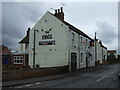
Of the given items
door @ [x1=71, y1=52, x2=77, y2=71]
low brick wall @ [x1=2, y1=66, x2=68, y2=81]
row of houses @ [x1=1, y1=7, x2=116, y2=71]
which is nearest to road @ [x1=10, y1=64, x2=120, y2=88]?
low brick wall @ [x1=2, y1=66, x2=68, y2=81]

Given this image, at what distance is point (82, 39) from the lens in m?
29.2

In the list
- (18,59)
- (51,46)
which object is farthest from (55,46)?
(18,59)

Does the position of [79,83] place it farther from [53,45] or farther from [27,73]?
[53,45]

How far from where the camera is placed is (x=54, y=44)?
24234 mm

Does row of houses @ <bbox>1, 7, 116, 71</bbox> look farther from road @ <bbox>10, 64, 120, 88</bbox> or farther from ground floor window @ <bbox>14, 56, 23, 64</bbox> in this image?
road @ <bbox>10, 64, 120, 88</bbox>

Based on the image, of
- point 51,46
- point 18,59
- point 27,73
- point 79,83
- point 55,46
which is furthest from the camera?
point 18,59

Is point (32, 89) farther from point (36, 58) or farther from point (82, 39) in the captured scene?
point (82, 39)

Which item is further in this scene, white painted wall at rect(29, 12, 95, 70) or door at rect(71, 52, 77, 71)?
door at rect(71, 52, 77, 71)

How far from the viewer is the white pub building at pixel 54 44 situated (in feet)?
76.8

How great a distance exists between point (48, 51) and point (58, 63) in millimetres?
2468

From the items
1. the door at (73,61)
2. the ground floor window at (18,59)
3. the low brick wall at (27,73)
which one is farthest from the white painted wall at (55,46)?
the low brick wall at (27,73)

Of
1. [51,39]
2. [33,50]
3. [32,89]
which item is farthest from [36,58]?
[32,89]

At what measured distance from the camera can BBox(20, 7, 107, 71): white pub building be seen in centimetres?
2341

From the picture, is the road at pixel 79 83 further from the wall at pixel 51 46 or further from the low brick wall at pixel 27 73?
the wall at pixel 51 46
